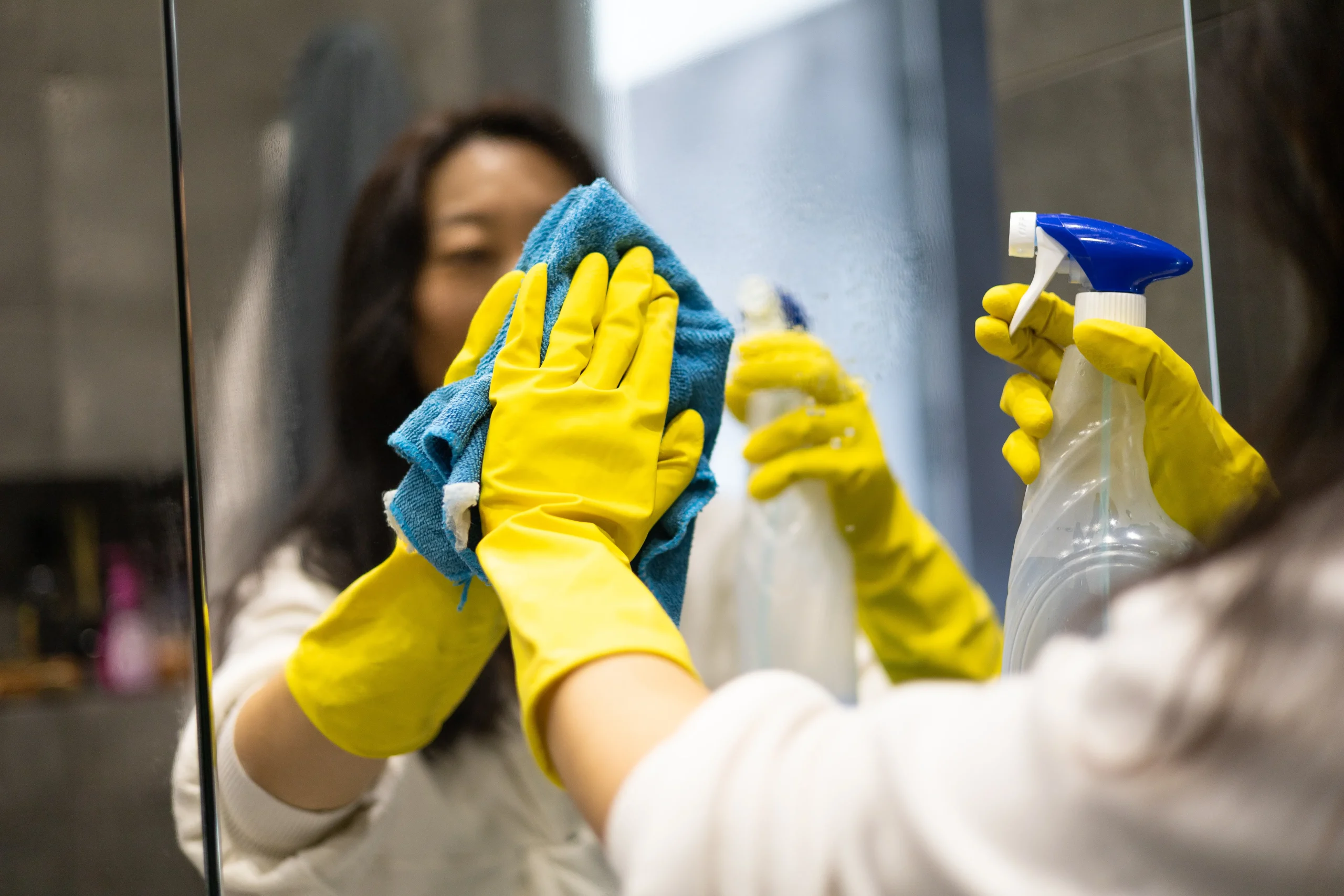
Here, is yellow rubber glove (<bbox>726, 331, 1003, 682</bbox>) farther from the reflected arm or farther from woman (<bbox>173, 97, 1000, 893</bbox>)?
the reflected arm

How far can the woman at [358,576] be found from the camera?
0.65 m

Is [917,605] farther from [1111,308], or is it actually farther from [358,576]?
[358,576]

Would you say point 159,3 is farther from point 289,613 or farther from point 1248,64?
point 1248,64

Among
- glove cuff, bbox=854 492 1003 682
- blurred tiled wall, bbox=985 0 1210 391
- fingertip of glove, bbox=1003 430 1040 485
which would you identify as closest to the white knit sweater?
glove cuff, bbox=854 492 1003 682

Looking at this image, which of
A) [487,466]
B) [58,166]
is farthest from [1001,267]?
[58,166]

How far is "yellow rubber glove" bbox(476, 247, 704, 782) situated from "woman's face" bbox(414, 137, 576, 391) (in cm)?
9

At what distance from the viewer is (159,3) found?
0.65 m

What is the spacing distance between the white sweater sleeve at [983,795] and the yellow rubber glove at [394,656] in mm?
271

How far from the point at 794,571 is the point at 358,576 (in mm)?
279

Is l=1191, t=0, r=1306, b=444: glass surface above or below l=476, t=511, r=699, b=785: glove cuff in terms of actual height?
above

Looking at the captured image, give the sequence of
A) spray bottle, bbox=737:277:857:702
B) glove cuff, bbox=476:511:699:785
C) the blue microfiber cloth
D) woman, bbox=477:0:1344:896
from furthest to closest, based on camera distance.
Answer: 1. spray bottle, bbox=737:277:857:702
2. the blue microfiber cloth
3. glove cuff, bbox=476:511:699:785
4. woman, bbox=477:0:1344:896

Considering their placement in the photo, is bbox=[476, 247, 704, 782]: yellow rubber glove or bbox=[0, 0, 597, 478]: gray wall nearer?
bbox=[476, 247, 704, 782]: yellow rubber glove

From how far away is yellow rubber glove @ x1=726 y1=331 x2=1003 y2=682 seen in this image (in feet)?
2.10

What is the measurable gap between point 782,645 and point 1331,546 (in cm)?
37
